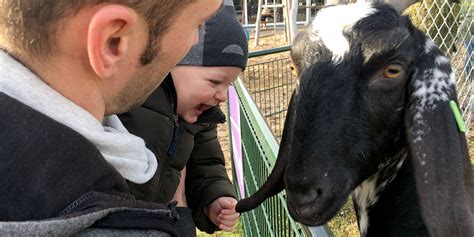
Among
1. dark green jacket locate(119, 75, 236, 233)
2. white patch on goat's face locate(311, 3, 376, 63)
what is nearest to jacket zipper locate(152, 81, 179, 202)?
dark green jacket locate(119, 75, 236, 233)

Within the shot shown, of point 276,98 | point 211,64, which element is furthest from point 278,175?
point 276,98

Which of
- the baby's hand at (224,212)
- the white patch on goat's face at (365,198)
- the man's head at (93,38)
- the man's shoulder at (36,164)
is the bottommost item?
the baby's hand at (224,212)

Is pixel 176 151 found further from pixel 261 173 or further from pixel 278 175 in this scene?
pixel 261 173

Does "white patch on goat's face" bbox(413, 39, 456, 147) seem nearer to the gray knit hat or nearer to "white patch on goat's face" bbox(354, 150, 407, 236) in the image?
"white patch on goat's face" bbox(354, 150, 407, 236)

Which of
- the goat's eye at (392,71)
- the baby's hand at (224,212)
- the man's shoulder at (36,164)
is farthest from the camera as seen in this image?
the baby's hand at (224,212)

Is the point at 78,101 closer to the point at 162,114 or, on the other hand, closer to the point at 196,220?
the point at 162,114

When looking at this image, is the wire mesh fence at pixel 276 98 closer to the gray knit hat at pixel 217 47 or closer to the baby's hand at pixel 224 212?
the baby's hand at pixel 224 212

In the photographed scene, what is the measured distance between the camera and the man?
2.60ft

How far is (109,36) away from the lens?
838mm

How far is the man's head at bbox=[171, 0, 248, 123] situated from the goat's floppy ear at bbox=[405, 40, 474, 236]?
68cm

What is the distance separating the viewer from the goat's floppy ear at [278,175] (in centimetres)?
185

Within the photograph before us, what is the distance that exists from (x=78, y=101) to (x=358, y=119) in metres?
1.02

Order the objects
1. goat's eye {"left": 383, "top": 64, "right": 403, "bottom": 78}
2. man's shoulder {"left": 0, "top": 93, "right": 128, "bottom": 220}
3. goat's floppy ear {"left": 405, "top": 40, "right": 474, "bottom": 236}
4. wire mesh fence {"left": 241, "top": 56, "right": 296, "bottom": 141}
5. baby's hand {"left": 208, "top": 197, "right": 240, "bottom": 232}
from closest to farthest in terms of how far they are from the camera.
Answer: man's shoulder {"left": 0, "top": 93, "right": 128, "bottom": 220}
goat's floppy ear {"left": 405, "top": 40, "right": 474, "bottom": 236}
goat's eye {"left": 383, "top": 64, "right": 403, "bottom": 78}
baby's hand {"left": 208, "top": 197, "right": 240, "bottom": 232}
wire mesh fence {"left": 241, "top": 56, "right": 296, "bottom": 141}

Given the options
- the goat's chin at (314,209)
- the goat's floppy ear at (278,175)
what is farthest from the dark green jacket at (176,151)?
the goat's chin at (314,209)
